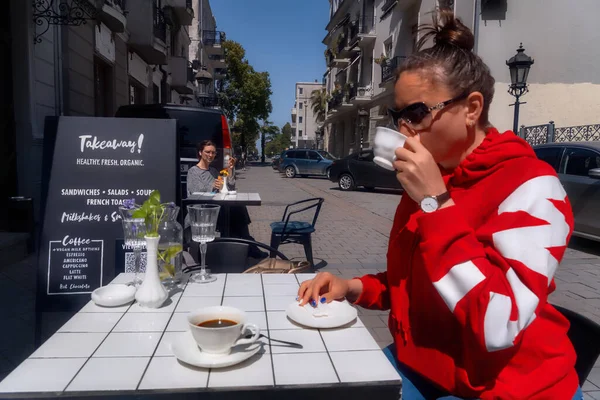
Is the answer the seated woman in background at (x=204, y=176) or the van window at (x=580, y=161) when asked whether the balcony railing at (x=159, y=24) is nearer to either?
the seated woman in background at (x=204, y=176)

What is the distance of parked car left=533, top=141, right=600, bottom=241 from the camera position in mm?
6664

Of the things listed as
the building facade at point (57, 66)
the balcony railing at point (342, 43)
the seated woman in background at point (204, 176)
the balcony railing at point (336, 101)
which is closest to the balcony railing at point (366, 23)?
the balcony railing at point (342, 43)

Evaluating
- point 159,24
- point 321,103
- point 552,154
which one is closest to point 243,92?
point 321,103

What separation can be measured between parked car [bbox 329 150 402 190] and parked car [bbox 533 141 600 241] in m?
8.08

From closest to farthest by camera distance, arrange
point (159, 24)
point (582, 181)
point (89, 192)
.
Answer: point (89, 192) < point (582, 181) < point (159, 24)

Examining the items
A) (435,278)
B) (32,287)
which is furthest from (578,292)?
(32,287)

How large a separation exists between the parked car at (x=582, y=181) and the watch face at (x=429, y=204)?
20.6ft

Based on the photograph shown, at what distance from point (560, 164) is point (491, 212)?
733 centimetres

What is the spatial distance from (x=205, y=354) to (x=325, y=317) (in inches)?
19.6

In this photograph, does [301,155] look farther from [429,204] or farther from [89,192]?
[429,204]

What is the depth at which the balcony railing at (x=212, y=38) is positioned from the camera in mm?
39031

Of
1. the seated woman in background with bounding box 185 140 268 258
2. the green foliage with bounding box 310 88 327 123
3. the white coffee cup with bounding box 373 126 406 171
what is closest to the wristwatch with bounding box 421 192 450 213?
the white coffee cup with bounding box 373 126 406 171

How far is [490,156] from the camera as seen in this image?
4.51 ft

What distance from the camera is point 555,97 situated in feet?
51.8
